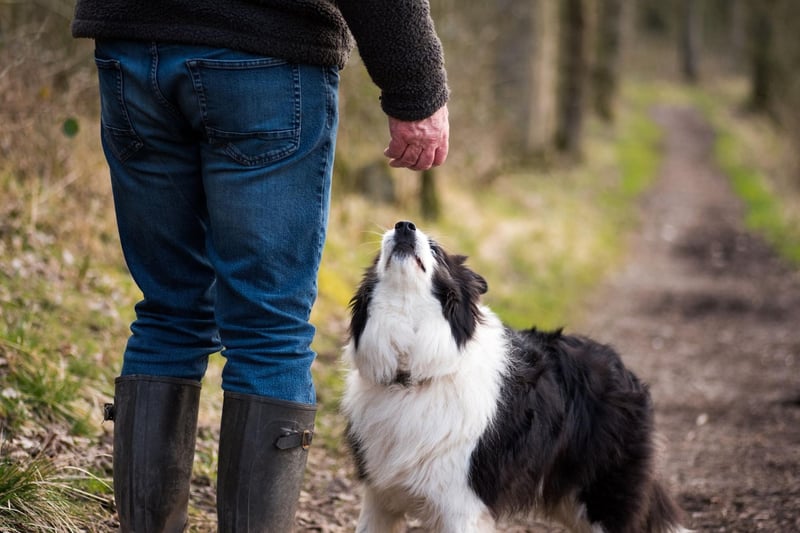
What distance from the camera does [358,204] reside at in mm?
8469

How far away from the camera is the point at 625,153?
66.4 ft

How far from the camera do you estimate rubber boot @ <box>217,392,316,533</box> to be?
2.46 metres

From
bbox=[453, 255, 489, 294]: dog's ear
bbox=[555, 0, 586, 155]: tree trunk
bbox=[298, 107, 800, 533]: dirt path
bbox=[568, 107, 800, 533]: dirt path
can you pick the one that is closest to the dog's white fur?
bbox=[453, 255, 489, 294]: dog's ear

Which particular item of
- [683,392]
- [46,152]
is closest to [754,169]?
[683,392]

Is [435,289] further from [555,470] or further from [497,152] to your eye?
[497,152]

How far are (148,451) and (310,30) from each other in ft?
4.26

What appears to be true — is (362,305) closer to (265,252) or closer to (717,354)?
(265,252)

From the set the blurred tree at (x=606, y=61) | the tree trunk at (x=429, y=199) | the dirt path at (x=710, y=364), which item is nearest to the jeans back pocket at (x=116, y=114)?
the dirt path at (x=710, y=364)

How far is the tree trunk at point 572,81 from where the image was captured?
56.9ft

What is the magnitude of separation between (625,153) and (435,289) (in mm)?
18264

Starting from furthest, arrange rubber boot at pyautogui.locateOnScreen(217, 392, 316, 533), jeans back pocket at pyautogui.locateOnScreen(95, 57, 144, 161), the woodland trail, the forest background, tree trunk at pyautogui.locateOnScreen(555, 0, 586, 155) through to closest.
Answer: tree trunk at pyautogui.locateOnScreen(555, 0, 586, 155) → the woodland trail → the forest background → rubber boot at pyautogui.locateOnScreen(217, 392, 316, 533) → jeans back pocket at pyautogui.locateOnScreen(95, 57, 144, 161)

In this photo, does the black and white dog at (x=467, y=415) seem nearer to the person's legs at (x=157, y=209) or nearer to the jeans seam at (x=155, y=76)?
the person's legs at (x=157, y=209)

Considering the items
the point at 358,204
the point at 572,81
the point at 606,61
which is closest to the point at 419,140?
the point at 358,204

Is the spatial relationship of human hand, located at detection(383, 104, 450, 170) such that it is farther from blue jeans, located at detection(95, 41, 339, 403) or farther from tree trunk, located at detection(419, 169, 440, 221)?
tree trunk, located at detection(419, 169, 440, 221)
